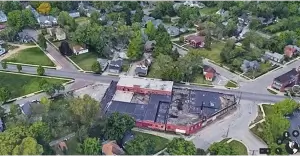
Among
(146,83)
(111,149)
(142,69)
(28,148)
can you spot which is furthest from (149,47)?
(28,148)

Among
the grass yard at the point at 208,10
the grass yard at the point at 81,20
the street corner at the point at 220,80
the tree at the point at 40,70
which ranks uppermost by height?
the tree at the point at 40,70

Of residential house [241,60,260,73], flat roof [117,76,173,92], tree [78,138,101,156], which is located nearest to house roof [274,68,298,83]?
residential house [241,60,260,73]

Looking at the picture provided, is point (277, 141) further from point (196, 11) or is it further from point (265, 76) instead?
point (196, 11)

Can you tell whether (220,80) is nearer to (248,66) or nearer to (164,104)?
(248,66)

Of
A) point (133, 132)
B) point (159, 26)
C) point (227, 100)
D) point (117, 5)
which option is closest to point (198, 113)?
point (227, 100)

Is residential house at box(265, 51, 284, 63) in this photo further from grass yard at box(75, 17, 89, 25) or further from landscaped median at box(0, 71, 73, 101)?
grass yard at box(75, 17, 89, 25)

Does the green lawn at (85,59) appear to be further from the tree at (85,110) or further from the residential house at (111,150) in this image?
the residential house at (111,150)

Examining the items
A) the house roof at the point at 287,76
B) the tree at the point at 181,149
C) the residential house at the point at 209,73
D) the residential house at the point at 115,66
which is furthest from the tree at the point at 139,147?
the house roof at the point at 287,76
